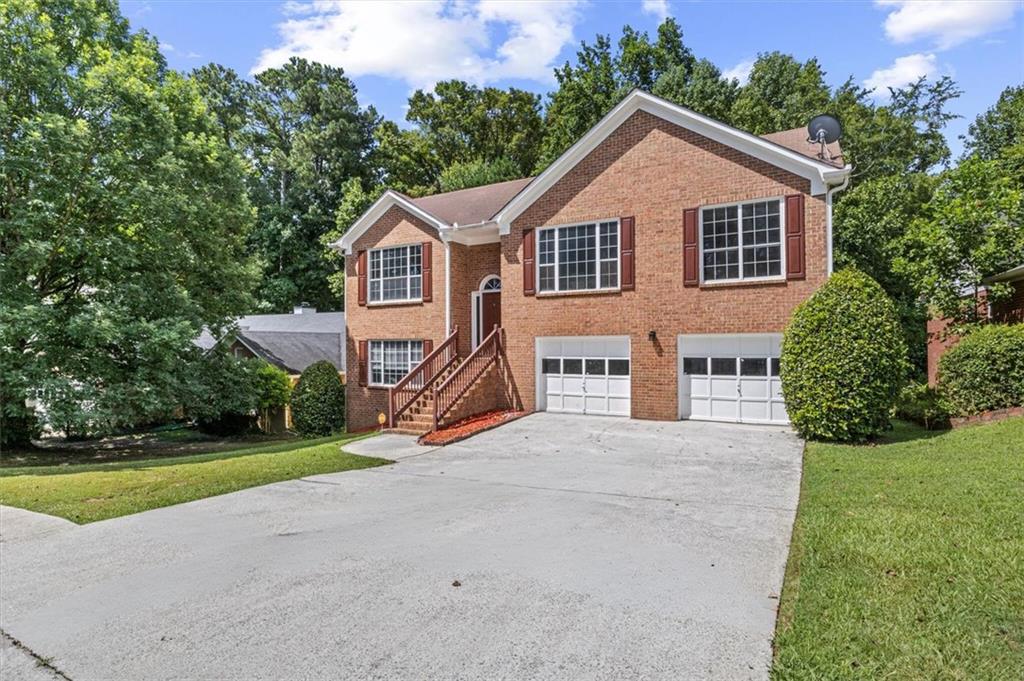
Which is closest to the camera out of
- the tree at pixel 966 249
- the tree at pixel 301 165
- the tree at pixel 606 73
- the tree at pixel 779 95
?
the tree at pixel 966 249

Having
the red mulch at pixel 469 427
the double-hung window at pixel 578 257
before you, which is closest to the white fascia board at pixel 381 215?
the double-hung window at pixel 578 257

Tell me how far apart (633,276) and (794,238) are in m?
3.66

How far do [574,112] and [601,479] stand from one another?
26.9 metres

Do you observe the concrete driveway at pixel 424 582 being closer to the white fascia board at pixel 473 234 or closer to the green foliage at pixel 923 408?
the green foliage at pixel 923 408

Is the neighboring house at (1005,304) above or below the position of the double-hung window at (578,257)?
below

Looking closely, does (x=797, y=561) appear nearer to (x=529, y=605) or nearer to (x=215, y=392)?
(x=529, y=605)

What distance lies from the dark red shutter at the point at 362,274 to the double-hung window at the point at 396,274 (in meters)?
0.23

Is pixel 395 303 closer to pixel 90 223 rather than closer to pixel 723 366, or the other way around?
pixel 90 223

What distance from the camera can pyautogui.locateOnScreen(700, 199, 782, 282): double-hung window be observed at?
1282 centimetres

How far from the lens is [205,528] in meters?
6.56

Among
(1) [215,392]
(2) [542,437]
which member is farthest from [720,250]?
(1) [215,392]

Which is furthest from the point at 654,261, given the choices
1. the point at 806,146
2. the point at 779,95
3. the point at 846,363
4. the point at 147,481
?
the point at 779,95

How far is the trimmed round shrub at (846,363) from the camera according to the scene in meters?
10.3

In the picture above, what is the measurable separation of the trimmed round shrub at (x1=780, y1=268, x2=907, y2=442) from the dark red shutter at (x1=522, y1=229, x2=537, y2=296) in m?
6.88
